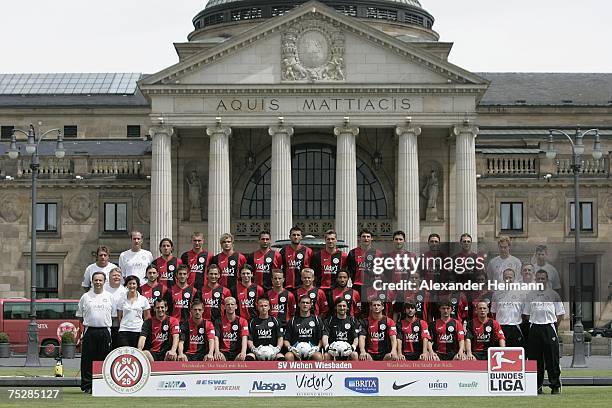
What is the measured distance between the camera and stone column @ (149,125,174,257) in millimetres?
83875

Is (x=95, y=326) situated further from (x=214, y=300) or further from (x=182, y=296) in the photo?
(x=214, y=300)

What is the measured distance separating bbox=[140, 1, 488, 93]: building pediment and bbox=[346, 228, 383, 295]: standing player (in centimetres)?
4771

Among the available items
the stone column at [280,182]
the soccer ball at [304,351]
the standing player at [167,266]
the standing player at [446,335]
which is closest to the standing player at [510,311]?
the standing player at [446,335]

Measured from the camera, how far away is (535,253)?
1384 inches

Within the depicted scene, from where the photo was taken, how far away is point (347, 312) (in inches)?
1371

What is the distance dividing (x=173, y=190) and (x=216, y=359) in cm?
5557

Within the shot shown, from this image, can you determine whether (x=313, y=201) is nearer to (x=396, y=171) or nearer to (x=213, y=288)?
(x=396, y=171)

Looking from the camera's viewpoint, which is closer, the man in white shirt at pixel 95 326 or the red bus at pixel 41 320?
the man in white shirt at pixel 95 326

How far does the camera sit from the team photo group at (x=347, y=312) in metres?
34.2

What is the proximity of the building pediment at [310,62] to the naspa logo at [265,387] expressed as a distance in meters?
52.5

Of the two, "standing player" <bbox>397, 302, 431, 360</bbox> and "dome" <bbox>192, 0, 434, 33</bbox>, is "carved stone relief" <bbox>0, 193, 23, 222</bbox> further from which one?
"standing player" <bbox>397, 302, 431, 360</bbox>

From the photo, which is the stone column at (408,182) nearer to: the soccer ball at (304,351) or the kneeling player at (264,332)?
the kneeling player at (264,332)

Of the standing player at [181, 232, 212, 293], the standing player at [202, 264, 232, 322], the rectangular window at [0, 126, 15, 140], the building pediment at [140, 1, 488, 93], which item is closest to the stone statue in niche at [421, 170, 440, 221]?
the building pediment at [140, 1, 488, 93]

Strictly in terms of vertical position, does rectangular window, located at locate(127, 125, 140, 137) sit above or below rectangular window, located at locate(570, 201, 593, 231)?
above
